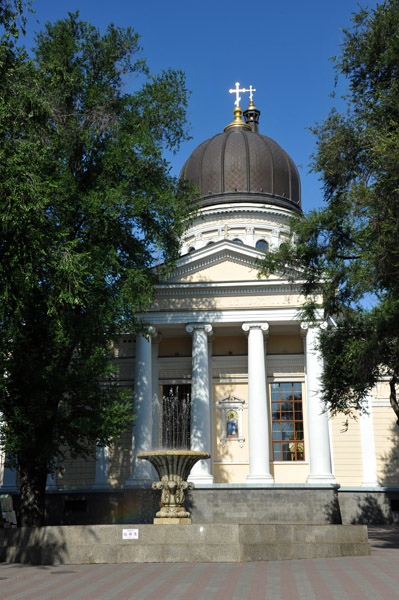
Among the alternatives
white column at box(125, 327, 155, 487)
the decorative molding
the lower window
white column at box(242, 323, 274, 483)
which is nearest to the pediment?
the decorative molding

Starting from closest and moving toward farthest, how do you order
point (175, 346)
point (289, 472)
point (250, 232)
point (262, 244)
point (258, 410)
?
point (258, 410), point (289, 472), point (175, 346), point (250, 232), point (262, 244)

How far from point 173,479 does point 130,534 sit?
3180 millimetres

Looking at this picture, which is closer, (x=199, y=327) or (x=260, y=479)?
(x=260, y=479)

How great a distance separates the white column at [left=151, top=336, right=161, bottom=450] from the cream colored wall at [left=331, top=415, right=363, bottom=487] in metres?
7.46

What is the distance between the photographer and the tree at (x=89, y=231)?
16812 mm

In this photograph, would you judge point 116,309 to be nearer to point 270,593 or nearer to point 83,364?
point 83,364

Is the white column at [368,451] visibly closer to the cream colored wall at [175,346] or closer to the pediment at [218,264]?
the pediment at [218,264]

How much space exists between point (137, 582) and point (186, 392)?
754 inches

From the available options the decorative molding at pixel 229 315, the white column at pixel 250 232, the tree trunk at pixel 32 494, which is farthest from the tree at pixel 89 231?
the white column at pixel 250 232

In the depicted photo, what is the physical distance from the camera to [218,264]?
27.9m

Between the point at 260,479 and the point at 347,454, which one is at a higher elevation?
the point at 347,454

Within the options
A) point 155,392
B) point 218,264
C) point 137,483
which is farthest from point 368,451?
point 218,264

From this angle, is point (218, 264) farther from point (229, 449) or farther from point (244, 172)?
point (244, 172)

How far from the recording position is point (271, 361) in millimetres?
28516
